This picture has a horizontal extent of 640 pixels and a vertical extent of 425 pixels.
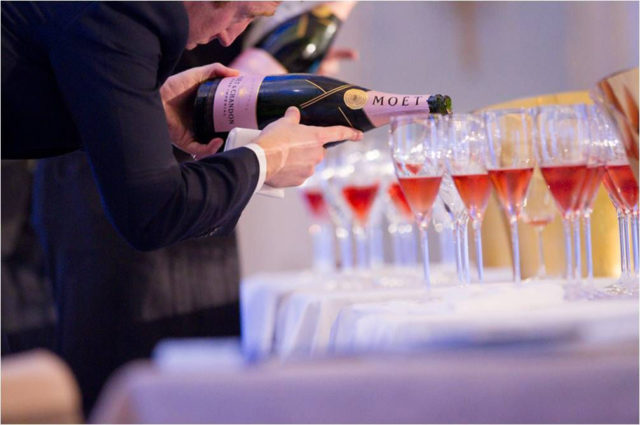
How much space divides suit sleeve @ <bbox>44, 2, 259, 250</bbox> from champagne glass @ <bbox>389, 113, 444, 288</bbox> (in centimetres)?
28

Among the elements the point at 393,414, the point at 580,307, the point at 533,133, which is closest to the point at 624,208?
the point at 533,133

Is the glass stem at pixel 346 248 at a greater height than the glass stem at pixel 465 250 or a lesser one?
lesser

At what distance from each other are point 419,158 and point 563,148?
199 mm

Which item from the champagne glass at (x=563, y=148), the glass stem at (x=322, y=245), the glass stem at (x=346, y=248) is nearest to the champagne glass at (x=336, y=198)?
the glass stem at (x=346, y=248)

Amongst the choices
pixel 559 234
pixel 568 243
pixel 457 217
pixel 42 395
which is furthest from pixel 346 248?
pixel 42 395

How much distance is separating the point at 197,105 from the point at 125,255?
109cm

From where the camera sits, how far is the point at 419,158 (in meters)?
1.31

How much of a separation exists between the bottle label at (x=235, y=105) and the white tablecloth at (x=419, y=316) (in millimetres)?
308

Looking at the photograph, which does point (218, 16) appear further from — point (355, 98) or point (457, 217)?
point (457, 217)

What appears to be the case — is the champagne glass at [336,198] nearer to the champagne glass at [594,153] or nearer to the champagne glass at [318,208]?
the champagne glass at [318,208]

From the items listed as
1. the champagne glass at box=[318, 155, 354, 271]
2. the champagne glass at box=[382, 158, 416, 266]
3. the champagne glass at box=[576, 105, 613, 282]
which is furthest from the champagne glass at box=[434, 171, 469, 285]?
the champagne glass at box=[318, 155, 354, 271]

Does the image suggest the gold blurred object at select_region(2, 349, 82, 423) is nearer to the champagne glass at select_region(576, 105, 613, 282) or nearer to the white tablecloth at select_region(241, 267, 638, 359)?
the white tablecloth at select_region(241, 267, 638, 359)

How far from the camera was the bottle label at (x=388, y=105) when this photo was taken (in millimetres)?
1443

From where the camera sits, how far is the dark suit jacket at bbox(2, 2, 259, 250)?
111cm
